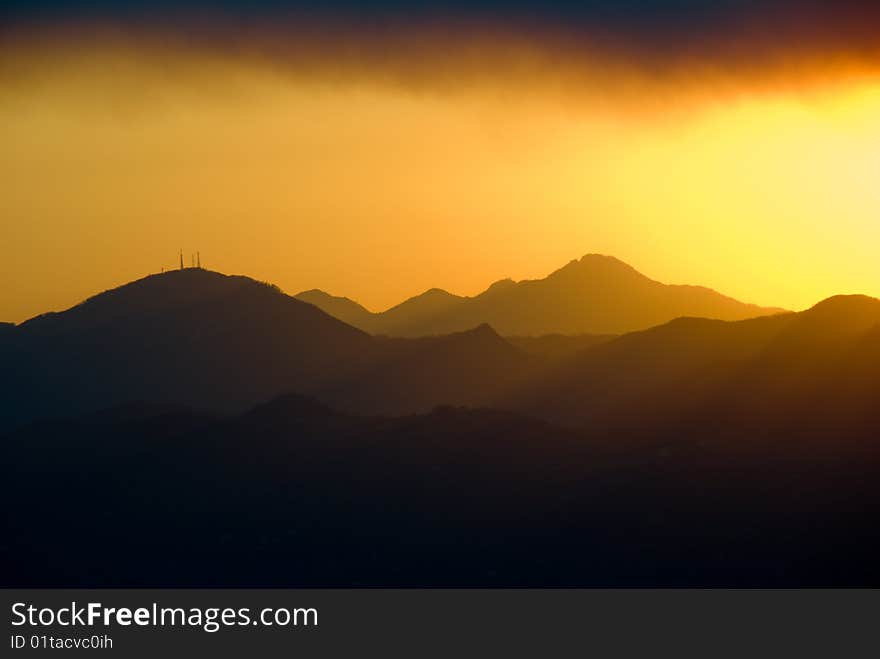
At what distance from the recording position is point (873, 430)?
163750 mm

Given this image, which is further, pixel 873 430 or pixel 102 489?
pixel 102 489

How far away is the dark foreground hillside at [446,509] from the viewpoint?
14275 cm

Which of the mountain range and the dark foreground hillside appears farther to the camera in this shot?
the mountain range

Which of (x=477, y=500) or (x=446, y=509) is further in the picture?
(x=477, y=500)

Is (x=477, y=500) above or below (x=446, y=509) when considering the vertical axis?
Result: above

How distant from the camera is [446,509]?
534 feet

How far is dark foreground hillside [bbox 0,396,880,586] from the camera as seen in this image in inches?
5620

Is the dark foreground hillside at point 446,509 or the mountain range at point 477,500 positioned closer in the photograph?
the dark foreground hillside at point 446,509
